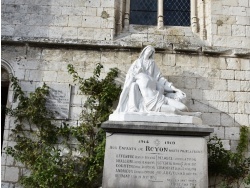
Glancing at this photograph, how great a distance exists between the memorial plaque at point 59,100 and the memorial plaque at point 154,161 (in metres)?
1.68

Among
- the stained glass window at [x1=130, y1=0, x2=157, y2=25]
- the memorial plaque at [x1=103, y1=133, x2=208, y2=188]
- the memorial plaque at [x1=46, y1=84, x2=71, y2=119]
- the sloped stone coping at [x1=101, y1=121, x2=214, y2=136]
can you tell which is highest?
the stained glass window at [x1=130, y1=0, x2=157, y2=25]

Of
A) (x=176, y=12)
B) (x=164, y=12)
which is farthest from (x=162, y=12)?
(x=176, y=12)

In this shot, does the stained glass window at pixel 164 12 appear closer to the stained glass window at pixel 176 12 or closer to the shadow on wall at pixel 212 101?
the stained glass window at pixel 176 12

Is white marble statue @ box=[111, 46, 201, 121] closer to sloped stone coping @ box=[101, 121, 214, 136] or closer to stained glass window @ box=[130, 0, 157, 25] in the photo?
sloped stone coping @ box=[101, 121, 214, 136]

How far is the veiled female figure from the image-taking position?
640 centimetres

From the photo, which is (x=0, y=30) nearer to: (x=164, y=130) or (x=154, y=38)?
(x=154, y=38)

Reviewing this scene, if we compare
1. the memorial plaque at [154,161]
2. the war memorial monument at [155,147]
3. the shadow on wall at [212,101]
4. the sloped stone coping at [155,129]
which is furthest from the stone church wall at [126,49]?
the memorial plaque at [154,161]

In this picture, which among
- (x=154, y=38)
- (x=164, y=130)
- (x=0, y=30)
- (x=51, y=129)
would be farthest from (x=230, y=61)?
(x=0, y=30)

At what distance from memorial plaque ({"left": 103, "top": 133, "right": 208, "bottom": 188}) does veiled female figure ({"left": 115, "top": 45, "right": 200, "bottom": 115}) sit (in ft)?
1.88

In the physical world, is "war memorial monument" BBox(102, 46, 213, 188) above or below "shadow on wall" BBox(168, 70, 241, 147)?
below

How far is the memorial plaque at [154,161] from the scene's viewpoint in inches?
227

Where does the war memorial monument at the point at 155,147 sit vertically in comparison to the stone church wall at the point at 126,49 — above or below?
below

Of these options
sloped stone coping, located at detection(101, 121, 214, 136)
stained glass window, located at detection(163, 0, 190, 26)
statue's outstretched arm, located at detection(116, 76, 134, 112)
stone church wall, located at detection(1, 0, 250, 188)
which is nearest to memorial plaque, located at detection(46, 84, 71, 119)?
stone church wall, located at detection(1, 0, 250, 188)

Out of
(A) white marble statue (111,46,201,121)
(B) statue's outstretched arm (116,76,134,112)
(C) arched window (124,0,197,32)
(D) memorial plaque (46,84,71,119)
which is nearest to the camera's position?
(A) white marble statue (111,46,201,121)
